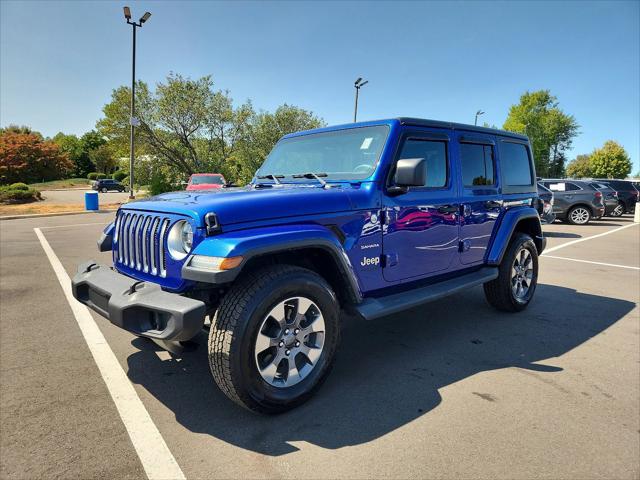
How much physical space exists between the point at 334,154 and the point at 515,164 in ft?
8.64

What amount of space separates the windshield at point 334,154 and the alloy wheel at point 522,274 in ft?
8.06

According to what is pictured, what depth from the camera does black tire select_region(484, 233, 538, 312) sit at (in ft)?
14.9

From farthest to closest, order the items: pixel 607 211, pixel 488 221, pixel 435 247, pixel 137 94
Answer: pixel 137 94 < pixel 607 211 < pixel 488 221 < pixel 435 247

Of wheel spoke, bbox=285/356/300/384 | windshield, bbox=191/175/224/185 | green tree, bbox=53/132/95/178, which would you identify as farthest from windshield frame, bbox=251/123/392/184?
green tree, bbox=53/132/95/178

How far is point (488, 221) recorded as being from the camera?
4316 millimetres

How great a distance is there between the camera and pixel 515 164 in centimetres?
489

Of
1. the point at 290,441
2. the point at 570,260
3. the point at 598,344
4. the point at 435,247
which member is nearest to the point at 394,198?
the point at 435,247

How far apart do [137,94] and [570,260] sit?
Answer: 33867mm

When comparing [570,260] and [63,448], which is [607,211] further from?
[63,448]

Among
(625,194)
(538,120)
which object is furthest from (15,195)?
(538,120)

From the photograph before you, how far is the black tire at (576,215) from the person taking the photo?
16281 millimetres

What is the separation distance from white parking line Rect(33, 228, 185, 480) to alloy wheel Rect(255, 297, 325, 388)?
698mm

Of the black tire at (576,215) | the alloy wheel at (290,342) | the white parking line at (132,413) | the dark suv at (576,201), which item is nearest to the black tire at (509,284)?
the alloy wheel at (290,342)

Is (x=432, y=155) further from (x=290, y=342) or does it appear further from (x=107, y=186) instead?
(x=107, y=186)
